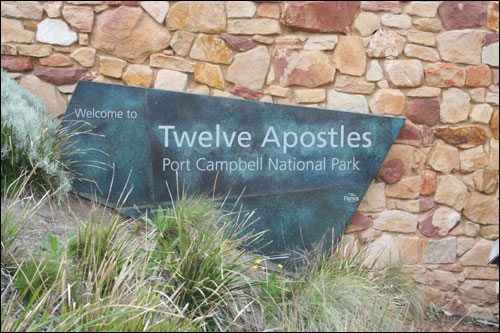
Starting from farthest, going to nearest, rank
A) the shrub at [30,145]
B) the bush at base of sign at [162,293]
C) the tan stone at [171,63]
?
the tan stone at [171,63] → the shrub at [30,145] → the bush at base of sign at [162,293]

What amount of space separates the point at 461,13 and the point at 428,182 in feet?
4.95

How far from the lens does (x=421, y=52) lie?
4473mm

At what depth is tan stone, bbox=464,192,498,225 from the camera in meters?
4.59

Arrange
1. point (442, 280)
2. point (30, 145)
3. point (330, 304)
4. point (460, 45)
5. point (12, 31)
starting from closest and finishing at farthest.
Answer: point (330, 304) → point (30, 145) → point (12, 31) → point (460, 45) → point (442, 280)

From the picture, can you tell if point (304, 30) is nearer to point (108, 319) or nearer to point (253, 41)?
point (253, 41)

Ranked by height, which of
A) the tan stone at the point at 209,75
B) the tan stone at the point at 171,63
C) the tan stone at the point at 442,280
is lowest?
the tan stone at the point at 442,280

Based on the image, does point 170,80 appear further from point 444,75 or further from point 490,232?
point 490,232

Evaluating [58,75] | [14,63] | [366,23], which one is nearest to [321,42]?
[366,23]

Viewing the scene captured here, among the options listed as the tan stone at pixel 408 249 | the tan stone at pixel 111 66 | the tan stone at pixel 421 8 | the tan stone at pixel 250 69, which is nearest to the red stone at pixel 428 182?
the tan stone at pixel 408 249

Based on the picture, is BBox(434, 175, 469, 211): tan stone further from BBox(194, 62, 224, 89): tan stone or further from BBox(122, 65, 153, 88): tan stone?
BBox(122, 65, 153, 88): tan stone

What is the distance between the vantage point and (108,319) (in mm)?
2406

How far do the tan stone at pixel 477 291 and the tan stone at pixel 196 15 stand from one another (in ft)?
10.5

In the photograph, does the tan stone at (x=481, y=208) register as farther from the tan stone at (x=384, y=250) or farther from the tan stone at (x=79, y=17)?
the tan stone at (x=79, y=17)

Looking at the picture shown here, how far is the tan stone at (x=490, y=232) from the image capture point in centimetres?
461
